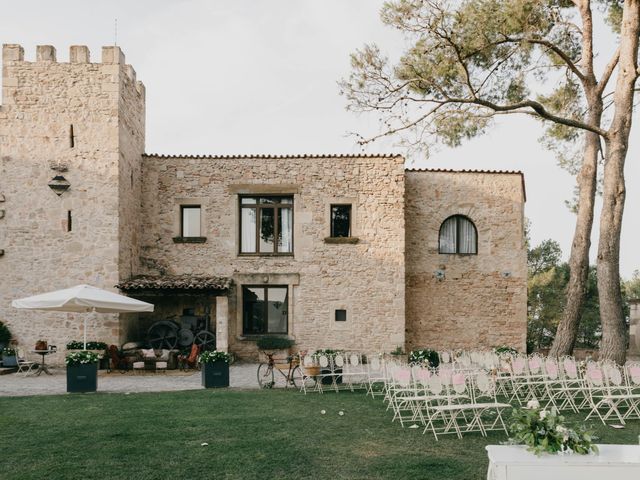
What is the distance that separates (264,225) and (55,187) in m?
5.16

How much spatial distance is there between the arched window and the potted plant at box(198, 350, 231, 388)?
7663 mm

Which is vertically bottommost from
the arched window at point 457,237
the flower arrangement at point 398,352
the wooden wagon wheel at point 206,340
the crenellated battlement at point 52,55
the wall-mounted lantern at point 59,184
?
the flower arrangement at point 398,352

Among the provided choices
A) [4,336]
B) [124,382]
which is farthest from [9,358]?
[124,382]

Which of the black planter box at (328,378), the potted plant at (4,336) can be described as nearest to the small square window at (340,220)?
the black planter box at (328,378)

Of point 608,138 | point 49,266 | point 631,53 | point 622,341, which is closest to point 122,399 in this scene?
point 49,266

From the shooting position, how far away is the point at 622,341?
11.3 metres

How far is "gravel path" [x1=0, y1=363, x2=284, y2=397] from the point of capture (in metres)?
11.0

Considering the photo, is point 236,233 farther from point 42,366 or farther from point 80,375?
point 80,375

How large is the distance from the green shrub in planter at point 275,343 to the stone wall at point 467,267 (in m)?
3.30

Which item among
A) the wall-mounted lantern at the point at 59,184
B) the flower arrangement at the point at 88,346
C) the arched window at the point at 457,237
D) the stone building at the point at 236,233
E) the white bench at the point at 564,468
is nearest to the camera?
the white bench at the point at 564,468

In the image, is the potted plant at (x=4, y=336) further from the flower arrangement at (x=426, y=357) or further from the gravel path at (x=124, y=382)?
the flower arrangement at (x=426, y=357)

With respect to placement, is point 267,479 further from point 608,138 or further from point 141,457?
point 608,138

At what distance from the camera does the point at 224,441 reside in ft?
22.2

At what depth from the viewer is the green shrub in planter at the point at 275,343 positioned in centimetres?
1570
